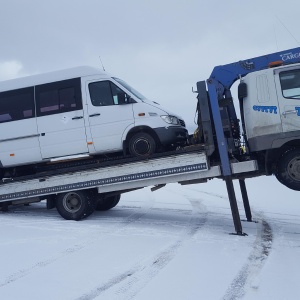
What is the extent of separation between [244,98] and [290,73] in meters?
0.93

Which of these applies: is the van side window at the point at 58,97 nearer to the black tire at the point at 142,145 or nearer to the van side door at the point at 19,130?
the van side door at the point at 19,130

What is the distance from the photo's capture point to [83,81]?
7867 mm

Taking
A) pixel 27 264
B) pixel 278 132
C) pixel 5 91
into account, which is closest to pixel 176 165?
pixel 278 132

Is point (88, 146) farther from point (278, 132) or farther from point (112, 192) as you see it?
point (278, 132)

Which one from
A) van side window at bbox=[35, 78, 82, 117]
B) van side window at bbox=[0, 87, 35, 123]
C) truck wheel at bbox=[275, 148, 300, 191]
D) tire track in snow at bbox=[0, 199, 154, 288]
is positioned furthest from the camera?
van side window at bbox=[0, 87, 35, 123]

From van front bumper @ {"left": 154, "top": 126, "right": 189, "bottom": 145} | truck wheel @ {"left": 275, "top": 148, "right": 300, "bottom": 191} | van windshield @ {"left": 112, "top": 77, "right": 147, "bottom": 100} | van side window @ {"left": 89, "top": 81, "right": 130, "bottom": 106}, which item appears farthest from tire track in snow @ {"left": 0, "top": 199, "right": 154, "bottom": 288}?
truck wheel @ {"left": 275, "top": 148, "right": 300, "bottom": 191}

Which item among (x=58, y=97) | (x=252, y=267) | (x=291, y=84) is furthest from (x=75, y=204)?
(x=291, y=84)

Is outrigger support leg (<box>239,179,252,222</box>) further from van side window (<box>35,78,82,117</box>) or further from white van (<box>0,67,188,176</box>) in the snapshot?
van side window (<box>35,78,82,117</box>)

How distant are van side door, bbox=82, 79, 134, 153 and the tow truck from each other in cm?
46

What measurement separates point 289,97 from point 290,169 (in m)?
1.31

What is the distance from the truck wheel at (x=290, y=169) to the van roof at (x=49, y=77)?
4.08 meters

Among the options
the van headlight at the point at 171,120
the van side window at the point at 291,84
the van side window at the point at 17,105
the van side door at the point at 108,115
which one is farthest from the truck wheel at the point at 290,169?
the van side window at the point at 17,105

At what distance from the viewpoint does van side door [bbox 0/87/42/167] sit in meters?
8.05

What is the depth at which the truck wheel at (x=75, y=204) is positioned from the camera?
793 centimetres
